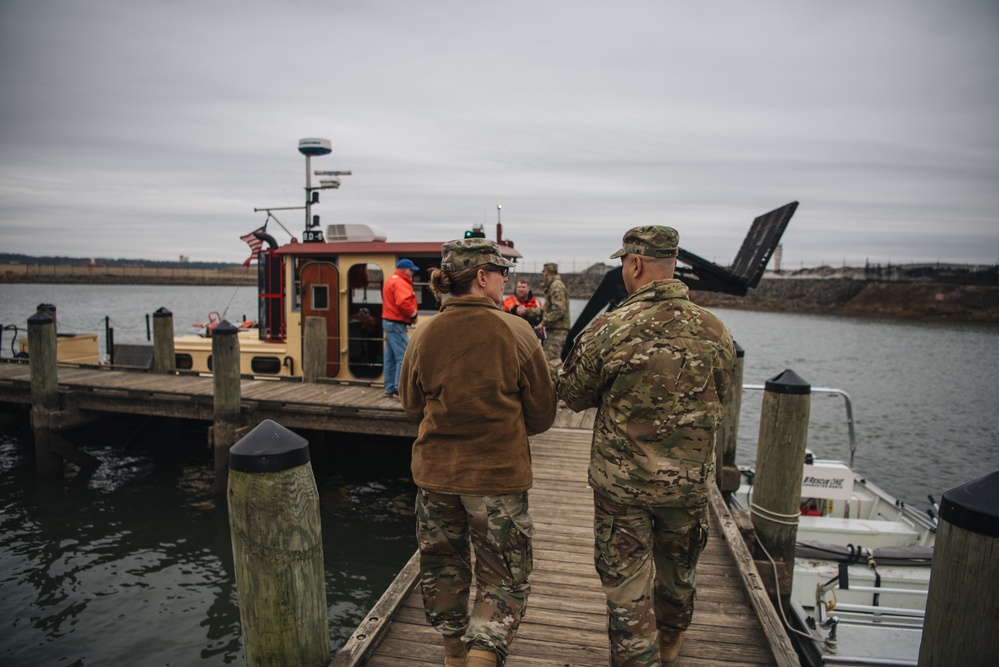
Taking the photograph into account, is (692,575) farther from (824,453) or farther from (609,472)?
(824,453)

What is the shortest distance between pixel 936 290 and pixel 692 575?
6513 cm

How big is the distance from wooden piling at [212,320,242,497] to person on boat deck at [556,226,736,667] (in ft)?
20.9

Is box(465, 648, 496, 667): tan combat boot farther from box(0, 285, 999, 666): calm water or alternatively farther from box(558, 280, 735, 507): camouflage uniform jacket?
box(0, 285, 999, 666): calm water

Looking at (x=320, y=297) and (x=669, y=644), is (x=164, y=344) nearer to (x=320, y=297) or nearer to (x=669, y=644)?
(x=320, y=297)

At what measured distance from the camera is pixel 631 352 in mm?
2520

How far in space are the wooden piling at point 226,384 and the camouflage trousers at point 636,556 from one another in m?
6.47

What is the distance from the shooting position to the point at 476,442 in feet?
8.24

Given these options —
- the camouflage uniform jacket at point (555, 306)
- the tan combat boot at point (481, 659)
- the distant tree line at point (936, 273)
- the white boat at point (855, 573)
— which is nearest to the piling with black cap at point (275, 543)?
the tan combat boot at point (481, 659)

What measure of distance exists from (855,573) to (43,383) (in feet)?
36.0

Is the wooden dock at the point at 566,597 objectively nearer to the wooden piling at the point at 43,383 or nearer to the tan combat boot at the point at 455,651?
the tan combat boot at the point at 455,651

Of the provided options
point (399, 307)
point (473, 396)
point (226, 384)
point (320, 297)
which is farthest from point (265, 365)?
point (473, 396)

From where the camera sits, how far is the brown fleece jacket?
8.18 ft

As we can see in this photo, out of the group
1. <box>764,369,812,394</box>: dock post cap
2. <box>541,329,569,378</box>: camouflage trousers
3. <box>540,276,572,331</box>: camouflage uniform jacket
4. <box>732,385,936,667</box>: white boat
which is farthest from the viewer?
<box>541,329,569,378</box>: camouflage trousers

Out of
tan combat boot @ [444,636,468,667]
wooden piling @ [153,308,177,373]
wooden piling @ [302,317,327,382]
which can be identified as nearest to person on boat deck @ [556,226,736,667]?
tan combat boot @ [444,636,468,667]
